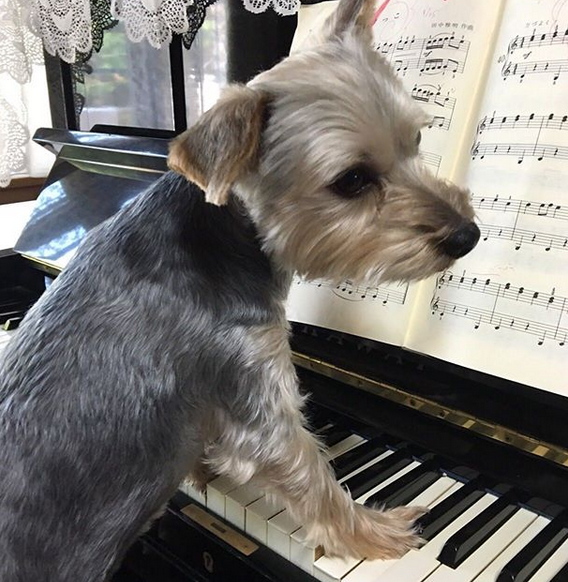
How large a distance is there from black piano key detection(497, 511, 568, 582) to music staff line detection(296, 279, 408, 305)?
0.35 metres

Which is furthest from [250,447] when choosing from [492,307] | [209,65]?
[209,65]

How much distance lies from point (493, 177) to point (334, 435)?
1.48 ft

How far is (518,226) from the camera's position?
2.90 ft

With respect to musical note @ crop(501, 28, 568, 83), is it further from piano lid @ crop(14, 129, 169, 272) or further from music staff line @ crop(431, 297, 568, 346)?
piano lid @ crop(14, 129, 169, 272)

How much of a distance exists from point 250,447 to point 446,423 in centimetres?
28

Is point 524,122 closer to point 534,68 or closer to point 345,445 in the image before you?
→ point 534,68

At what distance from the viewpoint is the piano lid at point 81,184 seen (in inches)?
52.4

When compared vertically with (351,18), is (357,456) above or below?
below

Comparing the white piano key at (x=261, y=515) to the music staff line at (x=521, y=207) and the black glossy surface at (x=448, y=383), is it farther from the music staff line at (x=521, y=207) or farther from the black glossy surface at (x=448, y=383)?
the music staff line at (x=521, y=207)

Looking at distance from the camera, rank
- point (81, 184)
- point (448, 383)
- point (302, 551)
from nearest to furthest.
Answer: point (302, 551) < point (448, 383) < point (81, 184)

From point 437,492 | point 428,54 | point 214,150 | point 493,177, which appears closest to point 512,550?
point 437,492

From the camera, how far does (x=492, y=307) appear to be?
892 millimetres

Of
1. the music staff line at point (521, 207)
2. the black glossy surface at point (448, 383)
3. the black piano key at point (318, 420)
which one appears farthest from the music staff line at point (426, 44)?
the black piano key at point (318, 420)

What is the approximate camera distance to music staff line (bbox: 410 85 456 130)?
973 mm
